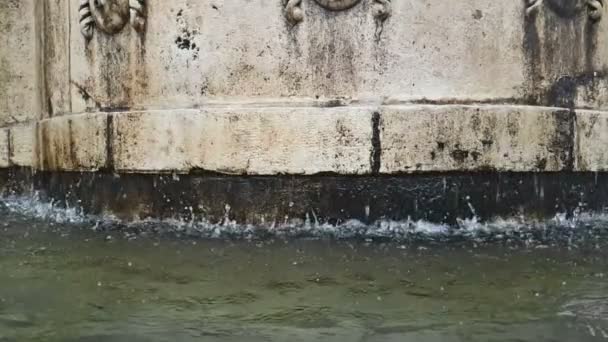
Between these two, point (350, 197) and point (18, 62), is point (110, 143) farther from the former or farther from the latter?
point (18, 62)

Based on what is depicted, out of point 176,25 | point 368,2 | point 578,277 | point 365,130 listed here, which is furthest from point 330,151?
point 578,277

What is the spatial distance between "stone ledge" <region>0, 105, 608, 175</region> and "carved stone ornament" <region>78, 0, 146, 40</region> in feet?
1.90

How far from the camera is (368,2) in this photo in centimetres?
502

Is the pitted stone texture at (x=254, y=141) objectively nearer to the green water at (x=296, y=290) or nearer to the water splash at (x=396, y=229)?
the water splash at (x=396, y=229)

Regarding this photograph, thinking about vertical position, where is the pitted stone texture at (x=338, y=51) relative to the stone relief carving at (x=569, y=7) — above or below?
below

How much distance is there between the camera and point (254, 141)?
498 centimetres

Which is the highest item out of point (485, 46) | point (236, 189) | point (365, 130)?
point (485, 46)

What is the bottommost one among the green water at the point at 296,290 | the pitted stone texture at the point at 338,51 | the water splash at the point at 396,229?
the green water at the point at 296,290

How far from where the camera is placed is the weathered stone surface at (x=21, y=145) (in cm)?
695

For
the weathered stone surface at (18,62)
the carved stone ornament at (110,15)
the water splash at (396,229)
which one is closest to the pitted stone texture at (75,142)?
the water splash at (396,229)

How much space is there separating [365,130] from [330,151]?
235 millimetres

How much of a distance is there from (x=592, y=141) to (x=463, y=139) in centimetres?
96

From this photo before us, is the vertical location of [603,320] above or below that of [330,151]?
below

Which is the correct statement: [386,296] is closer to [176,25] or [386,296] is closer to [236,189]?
[236,189]
